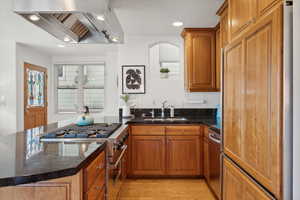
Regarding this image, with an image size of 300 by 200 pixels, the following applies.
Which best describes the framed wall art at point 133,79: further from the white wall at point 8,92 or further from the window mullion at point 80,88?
the window mullion at point 80,88

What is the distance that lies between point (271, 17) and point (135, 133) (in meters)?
2.47

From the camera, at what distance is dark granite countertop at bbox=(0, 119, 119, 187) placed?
963 millimetres

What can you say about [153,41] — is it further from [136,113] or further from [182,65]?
[136,113]

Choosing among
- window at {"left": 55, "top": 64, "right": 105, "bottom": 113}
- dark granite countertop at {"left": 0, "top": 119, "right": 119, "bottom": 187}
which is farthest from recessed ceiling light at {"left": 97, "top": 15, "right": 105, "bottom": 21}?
window at {"left": 55, "top": 64, "right": 105, "bottom": 113}

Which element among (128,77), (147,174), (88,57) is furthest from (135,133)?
(88,57)

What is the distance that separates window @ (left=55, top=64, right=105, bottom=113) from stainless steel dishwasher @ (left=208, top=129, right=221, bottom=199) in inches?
152

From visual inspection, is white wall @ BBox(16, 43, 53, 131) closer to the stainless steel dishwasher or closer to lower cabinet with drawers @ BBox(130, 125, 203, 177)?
lower cabinet with drawers @ BBox(130, 125, 203, 177)

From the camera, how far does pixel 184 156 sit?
3279 millimetres

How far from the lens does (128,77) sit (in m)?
3.93

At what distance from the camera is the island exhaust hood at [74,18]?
4.73ft

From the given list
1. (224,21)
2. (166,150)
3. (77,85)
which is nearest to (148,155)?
(166,150)

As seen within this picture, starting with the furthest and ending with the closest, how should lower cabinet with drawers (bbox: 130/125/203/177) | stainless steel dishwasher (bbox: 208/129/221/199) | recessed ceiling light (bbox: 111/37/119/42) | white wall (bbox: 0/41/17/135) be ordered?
1. white wall (bbox: 0/41/17/135)
2. lower cabinet with drawers (bbox: 130/125/203/177)
3. stainless steel dishwasher (bbox: 208/129/221/199)
4. recessed ceiling light (bbox: 111/37/119/42)

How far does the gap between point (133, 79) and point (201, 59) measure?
121 centimetres
